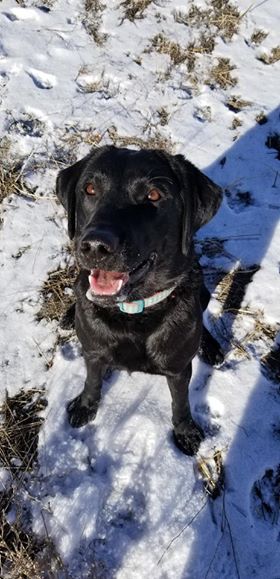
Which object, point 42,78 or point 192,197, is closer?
point 192,197

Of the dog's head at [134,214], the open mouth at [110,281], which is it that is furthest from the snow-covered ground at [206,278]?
the open mouth at [110,281]

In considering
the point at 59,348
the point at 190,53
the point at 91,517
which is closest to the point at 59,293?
the point at 59,348

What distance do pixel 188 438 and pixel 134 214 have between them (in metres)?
1.33

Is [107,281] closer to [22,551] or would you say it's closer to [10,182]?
[22,551]

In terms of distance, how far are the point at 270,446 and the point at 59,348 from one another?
1327 millimetres

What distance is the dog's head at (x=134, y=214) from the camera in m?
1.97

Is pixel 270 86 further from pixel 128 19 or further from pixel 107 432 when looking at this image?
pixel 107 432

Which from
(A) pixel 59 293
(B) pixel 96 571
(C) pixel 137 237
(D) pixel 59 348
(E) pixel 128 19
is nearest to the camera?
(C) pixel 137 237

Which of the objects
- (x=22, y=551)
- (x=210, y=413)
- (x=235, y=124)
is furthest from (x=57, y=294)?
(x=235, y=124)

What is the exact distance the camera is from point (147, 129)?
4.20m

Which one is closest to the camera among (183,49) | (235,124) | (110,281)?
(110,281)

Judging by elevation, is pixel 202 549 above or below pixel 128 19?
below

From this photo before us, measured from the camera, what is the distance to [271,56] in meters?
4.69

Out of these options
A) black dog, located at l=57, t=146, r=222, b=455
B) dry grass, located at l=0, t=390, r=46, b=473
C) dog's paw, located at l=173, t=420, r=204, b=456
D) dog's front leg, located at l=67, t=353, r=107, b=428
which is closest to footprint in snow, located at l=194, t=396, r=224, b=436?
dog's paw, located at l=173, t=420, r=204, b=456
